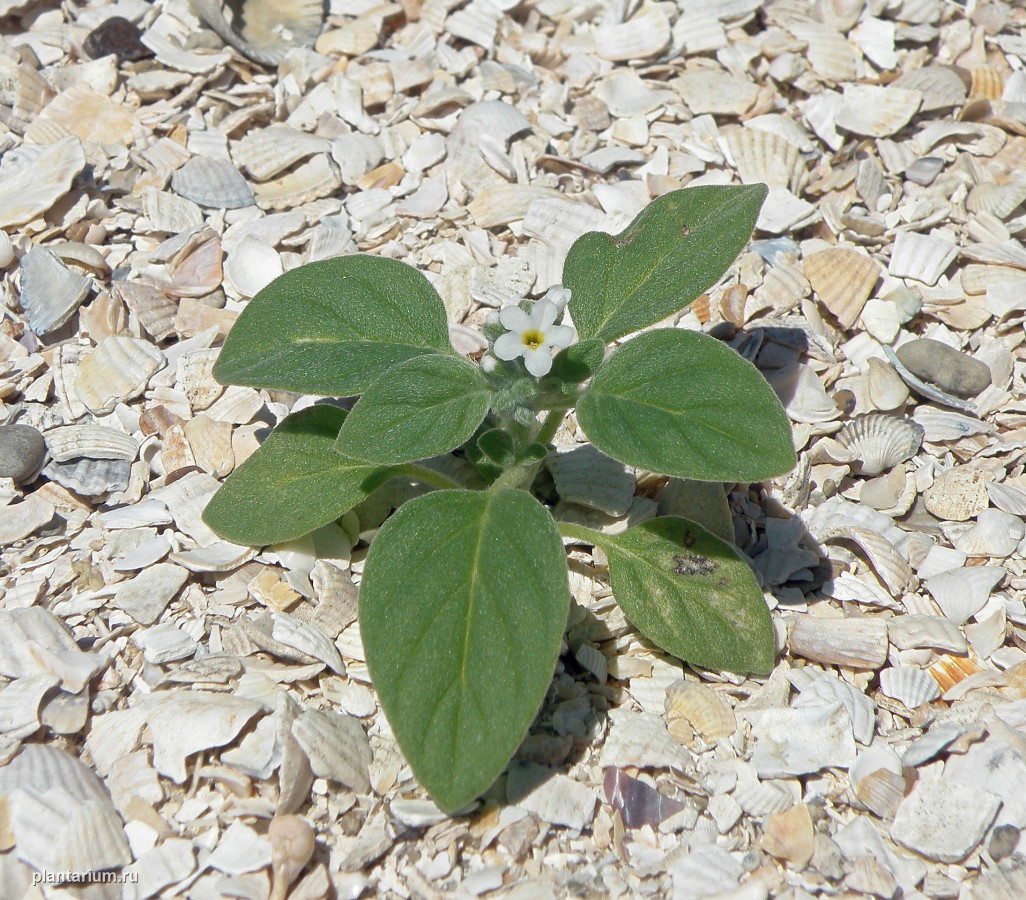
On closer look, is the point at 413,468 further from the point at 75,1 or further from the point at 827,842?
the point at 75,1

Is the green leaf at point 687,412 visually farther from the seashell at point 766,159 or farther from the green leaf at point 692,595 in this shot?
the seashell at point 766,159

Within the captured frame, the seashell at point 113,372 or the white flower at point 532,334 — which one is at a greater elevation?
the white flower at point 532,334

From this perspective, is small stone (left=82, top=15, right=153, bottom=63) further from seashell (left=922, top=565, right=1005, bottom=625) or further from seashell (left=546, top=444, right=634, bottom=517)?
seashell (left=922, top=565, right=1005, bottom=625)

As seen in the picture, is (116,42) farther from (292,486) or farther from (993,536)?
(993,536)

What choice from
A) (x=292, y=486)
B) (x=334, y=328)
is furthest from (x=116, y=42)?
(x=292, y=486)

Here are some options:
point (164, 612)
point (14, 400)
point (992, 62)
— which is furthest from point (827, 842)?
point (992, 62)

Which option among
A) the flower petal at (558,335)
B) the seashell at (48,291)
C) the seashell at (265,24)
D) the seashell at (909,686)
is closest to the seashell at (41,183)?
the seashell at (48,291)
